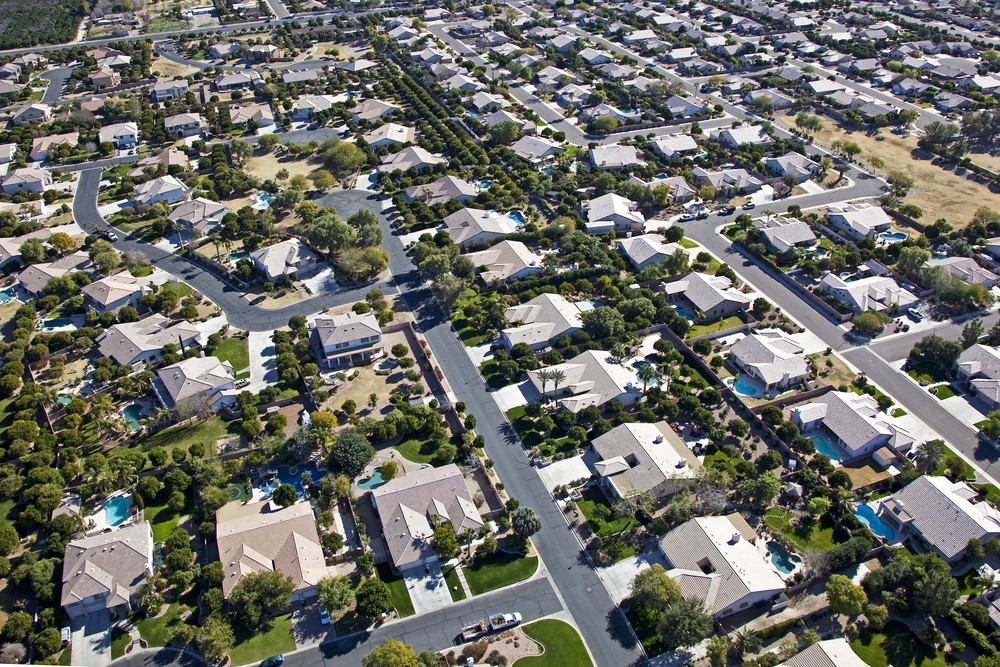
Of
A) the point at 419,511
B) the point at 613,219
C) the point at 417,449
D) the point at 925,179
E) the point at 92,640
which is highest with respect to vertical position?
the point at 925,179

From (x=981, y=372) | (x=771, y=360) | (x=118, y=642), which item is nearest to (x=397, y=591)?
(x=118, y=642)

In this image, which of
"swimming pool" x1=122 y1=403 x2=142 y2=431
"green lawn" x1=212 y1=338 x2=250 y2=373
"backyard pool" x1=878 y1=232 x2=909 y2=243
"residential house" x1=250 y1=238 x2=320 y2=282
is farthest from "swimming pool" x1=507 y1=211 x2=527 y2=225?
"swimming pool" x1=122 y1=403 x2=142 y2=431

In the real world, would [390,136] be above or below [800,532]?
above

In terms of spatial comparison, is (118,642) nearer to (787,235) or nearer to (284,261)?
(284,261)

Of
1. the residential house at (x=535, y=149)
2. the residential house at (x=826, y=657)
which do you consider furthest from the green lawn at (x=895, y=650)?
the residential house at (x=535, y=149)

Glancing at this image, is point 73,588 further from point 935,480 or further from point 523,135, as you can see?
point 523,135

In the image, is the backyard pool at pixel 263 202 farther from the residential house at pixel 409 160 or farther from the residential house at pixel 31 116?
the residential house at pixel 31 116
